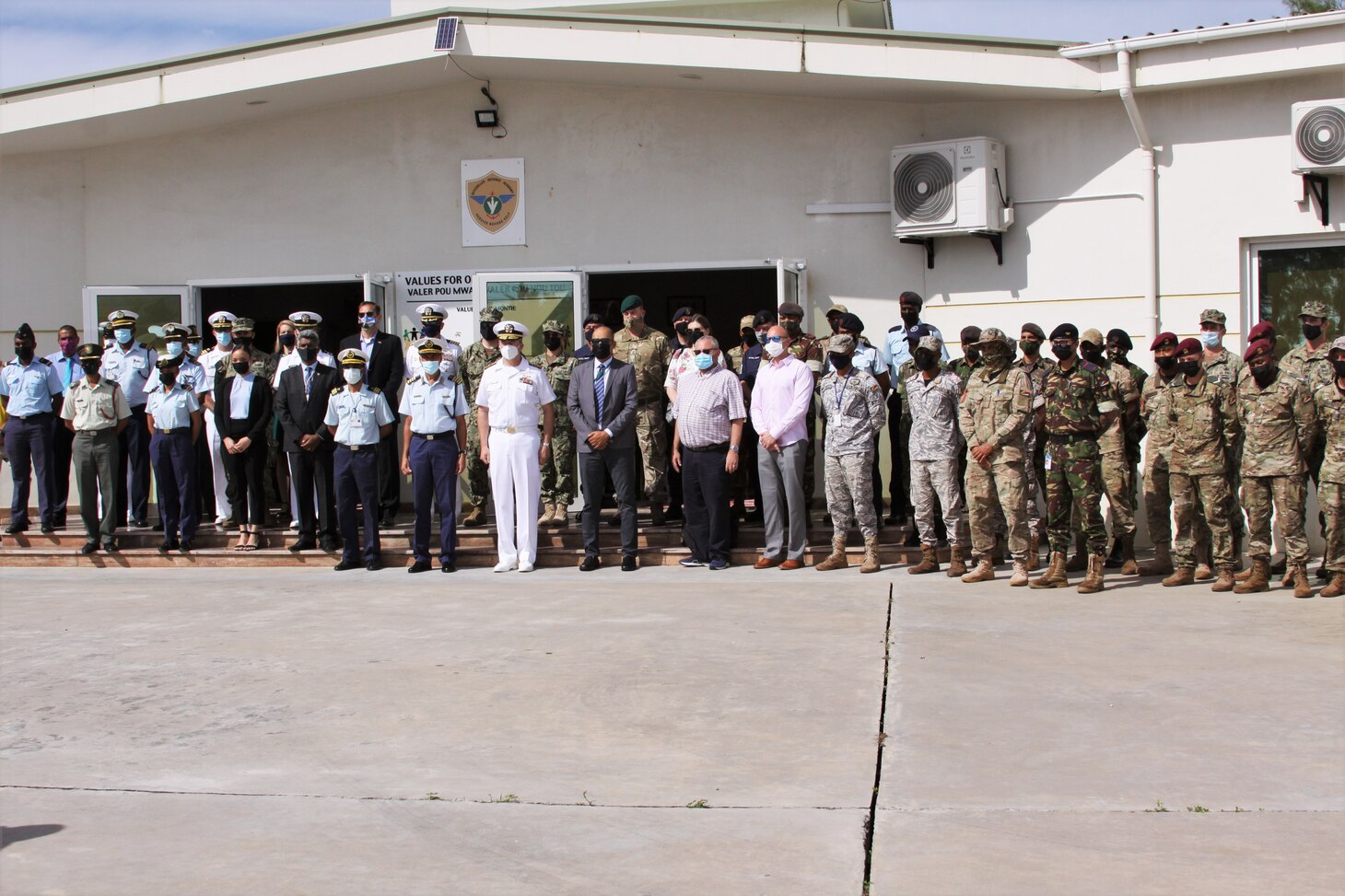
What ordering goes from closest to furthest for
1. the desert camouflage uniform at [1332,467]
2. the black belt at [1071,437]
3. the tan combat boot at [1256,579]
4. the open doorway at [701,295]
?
the desert camouflage uniform at [1332,467] < the tan combat boot at [1256,579] < the black belt at [1071,437] < the open doorway at [701,295]

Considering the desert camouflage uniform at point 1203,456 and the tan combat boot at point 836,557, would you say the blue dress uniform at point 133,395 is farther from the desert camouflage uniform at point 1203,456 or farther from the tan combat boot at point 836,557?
the desert camouflage uniform at point 1203,456

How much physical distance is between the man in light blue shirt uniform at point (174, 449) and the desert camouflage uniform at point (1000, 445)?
256 inches

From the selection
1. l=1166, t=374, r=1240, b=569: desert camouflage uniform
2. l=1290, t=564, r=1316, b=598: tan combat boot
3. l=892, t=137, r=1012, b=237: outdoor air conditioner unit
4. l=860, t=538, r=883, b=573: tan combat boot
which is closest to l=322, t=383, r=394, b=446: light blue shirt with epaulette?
l=860, t=538, r=883, b=573: tan combat boot

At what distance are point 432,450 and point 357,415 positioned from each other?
69cm

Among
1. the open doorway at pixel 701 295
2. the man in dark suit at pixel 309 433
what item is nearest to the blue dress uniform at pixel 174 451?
the man in dark suit at pixel 309 433

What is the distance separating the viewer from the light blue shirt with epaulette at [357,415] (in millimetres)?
11391

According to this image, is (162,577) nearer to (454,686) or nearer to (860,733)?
(454,686)

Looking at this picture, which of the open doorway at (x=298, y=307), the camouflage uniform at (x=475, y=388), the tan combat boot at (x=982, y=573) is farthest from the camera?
the open doorway at (x=298, y=307)

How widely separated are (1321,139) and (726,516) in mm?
5501

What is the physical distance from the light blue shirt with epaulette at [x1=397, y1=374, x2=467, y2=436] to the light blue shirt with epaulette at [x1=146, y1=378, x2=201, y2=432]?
2.13 m

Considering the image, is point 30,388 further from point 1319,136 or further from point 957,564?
point 1319,136

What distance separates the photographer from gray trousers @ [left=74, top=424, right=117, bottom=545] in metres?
12.1

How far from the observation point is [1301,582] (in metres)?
9.62

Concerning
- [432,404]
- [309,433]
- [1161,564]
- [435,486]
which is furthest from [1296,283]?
[309,433]
